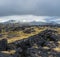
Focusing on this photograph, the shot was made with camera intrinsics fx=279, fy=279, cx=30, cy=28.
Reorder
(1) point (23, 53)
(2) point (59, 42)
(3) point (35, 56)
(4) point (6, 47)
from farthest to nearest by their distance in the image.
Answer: (2) point (59, 42) → (4) point (6, 47) → (1) point (23, 53) → (3) point (35, 56)

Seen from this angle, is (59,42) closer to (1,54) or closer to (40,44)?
(40,44)

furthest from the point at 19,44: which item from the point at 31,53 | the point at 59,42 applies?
the point at 31,53

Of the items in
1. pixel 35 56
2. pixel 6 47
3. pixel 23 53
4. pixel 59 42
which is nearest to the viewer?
pixel 35 56

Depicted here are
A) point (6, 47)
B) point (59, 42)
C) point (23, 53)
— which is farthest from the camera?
point (59, 42)

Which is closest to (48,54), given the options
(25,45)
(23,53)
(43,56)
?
(43,56)

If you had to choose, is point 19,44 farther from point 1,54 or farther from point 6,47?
point 1,54

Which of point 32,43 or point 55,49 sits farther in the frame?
point 32,43

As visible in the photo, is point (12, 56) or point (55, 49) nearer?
point (12, 56)

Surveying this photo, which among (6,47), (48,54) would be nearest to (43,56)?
(48,54)

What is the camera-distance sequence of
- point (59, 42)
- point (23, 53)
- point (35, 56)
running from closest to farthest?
A: 1. point (35, 56)
2. point (23, 53)
3. point (59, 42)
